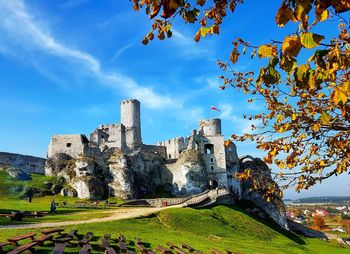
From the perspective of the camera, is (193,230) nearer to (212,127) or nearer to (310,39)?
(310,39)

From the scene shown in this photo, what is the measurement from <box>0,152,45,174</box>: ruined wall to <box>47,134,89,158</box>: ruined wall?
148 inches

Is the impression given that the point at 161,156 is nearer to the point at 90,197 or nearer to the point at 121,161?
the point at 121,161

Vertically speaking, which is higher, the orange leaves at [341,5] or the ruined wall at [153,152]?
the ruined wall at [153,152]

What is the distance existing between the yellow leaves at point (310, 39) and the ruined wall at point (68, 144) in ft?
249

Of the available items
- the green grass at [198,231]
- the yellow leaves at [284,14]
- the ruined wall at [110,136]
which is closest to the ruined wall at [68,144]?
the ruined wall at [110,136]

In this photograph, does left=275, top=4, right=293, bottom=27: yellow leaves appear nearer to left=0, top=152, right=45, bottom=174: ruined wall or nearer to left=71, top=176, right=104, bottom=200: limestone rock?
left=71, top=176, right=104, bottom=200: limestone rock

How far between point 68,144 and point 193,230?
4659cm

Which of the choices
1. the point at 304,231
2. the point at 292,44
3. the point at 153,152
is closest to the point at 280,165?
the point at 292,44

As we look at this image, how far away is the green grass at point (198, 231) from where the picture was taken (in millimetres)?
27922

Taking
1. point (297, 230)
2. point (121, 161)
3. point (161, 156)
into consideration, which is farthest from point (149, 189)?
point (297, 230)

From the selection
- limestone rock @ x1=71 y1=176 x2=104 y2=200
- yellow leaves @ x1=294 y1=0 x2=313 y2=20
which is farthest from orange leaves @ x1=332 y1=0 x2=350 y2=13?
limestone rock @ x1=71 y1=176 x2=104 y2=200

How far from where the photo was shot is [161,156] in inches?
3398

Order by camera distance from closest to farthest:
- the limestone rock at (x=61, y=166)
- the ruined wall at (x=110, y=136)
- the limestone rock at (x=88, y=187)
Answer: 1. the limestone rock at (x=88, y=187)
2. the limestone rock at (x=61, y=166)
3. the ruined wall at (x=110, y=136)

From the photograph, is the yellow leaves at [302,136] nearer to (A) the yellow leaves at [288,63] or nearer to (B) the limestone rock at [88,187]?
(A) the yellow leaves at [288,63]
